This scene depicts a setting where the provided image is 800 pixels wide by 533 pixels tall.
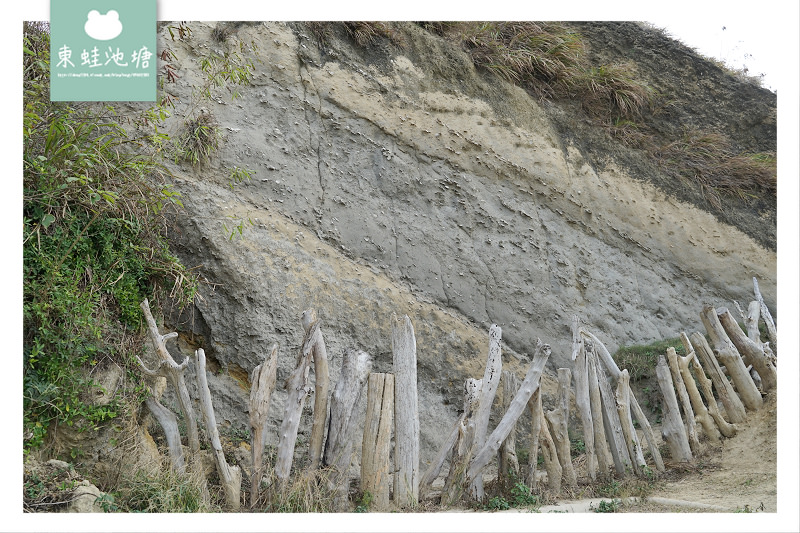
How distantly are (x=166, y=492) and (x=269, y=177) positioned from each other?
3.27 meters

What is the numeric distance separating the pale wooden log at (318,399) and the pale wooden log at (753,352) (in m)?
3.93

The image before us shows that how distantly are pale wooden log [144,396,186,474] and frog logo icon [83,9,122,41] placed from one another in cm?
240

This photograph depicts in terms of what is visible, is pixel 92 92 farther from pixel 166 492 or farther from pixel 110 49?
pixel 166 492

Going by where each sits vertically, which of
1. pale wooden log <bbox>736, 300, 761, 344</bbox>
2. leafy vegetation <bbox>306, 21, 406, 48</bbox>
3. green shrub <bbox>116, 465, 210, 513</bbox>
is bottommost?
green shrub <bbox>116, 465, 210, 513</bbox>

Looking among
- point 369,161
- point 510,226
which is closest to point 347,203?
point 369,161

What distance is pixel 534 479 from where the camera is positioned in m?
4.71

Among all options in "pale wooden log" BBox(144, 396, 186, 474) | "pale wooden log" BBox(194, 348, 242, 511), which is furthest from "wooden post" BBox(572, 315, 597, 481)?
"pale wooden log" BBox(144, 396, 186, 474)

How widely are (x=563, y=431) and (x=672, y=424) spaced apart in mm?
1156

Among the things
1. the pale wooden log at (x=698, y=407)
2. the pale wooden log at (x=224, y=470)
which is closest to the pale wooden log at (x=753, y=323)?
the pale wooden log at (x=698, y=407)

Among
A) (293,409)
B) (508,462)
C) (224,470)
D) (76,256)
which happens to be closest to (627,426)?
(508,462)

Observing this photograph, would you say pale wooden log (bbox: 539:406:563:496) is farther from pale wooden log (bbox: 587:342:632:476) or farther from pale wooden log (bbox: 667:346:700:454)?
pale wooden log (bbox: 667:346:700:454)

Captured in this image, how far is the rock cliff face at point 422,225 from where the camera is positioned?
5688 mm

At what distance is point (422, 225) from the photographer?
685 centimetres

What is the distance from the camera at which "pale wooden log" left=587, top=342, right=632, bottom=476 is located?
5.11 meters
